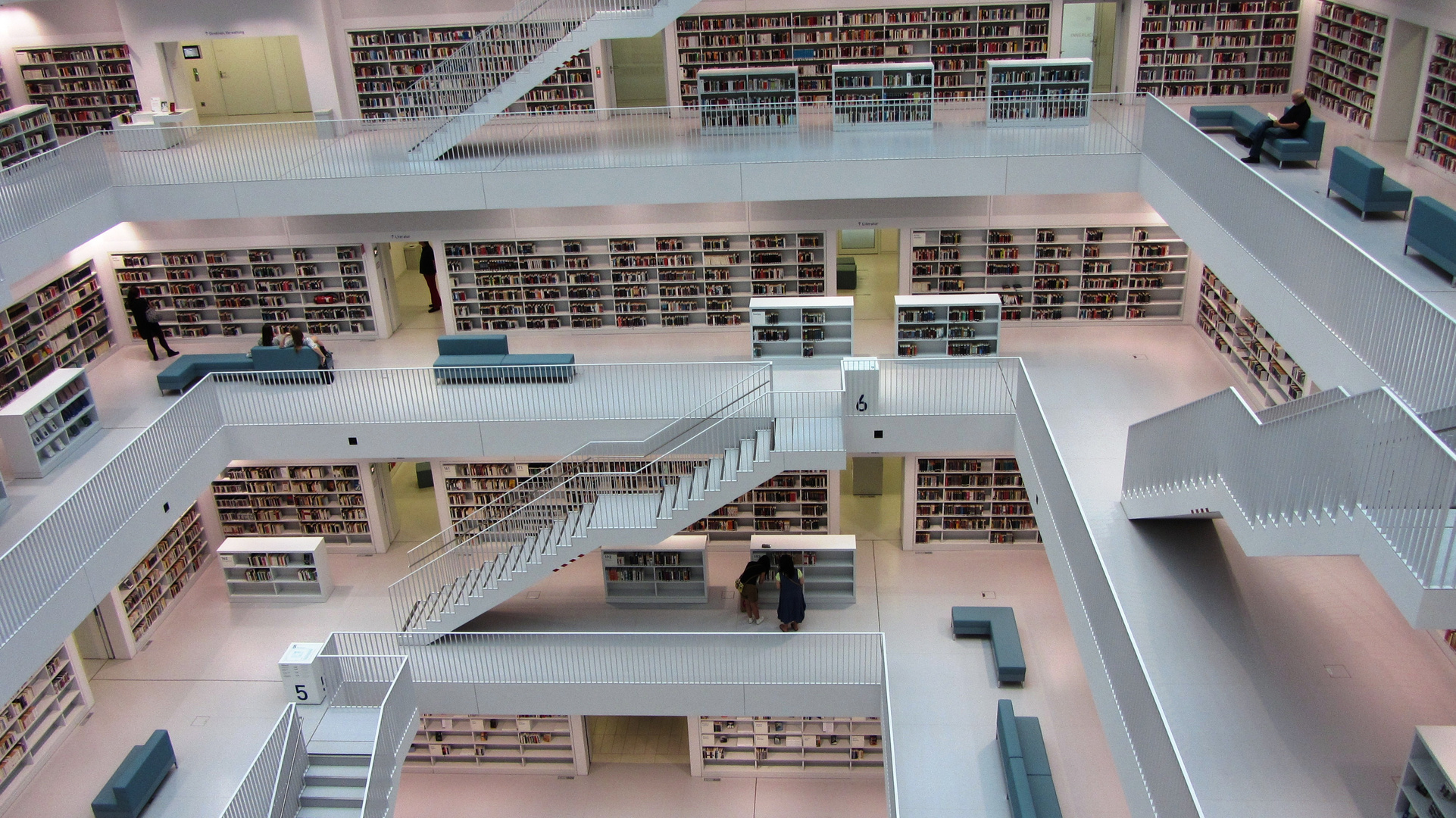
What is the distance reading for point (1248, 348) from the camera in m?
13.5

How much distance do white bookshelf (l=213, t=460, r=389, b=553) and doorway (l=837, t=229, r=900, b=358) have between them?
24.3 feet

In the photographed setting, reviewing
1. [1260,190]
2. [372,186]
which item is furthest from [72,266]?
[1260,190]

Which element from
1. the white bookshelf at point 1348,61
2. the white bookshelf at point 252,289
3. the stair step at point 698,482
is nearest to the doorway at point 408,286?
the white bookshelf at point 252,289

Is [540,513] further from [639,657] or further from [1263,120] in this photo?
[1263,120]

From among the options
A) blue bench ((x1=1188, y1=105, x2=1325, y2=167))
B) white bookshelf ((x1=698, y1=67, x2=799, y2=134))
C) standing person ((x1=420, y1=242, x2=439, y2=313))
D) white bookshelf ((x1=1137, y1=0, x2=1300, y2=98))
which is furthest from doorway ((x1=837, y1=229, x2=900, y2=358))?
standing person ((x1=420, y1=242, x2=439, y2=313))

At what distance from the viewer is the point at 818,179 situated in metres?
14.1

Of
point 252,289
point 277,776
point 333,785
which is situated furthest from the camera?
point 252,289

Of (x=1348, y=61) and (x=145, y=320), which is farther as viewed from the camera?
(x=145, y=320)

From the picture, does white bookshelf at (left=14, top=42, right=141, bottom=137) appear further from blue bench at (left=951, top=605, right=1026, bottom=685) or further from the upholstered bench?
blue bench at (left=951, top=605, right=1026, bottom=685)

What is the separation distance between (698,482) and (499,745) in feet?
15.8

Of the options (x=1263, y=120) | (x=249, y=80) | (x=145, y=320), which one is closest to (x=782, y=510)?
(x=1263, y=120)

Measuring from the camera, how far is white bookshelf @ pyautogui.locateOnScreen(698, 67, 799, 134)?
15.3 metres

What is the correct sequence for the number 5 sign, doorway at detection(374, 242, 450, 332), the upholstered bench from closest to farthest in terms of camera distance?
the number 5 sign < the upholstered bench < doorway at detection(374, 242, 450, 332)

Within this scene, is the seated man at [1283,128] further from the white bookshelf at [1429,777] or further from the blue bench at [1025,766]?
the white bookshelf at [1429,777]
